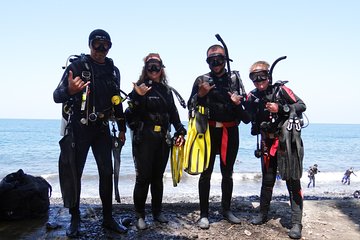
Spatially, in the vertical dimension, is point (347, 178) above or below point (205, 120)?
below

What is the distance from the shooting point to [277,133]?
421 centimetres

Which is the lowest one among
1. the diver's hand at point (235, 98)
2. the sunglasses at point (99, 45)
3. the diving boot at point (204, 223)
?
the diving boot at point (204, 223)

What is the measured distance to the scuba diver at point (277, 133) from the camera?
4.09 metres

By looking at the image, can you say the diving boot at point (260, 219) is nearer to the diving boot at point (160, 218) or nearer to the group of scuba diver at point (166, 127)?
the group of scuba diver at point (166, 127)

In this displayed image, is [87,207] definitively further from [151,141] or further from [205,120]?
[205,120]

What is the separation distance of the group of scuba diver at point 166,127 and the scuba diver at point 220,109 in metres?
0.01

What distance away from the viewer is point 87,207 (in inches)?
198

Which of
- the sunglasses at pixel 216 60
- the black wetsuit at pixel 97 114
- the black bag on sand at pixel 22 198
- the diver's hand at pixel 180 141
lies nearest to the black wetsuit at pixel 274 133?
the sunglasses at pixel 216 60

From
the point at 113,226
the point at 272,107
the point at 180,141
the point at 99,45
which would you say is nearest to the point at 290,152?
the point at 272,107

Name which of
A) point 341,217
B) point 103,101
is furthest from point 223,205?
point 103,101

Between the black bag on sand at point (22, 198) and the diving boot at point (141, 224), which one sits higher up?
the black bag on sand at point (22, 198)

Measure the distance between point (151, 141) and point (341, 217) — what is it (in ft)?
9.94

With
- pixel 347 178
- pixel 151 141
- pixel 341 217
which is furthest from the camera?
pixel 347 178

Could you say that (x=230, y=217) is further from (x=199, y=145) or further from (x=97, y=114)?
(x=97, y=114)
